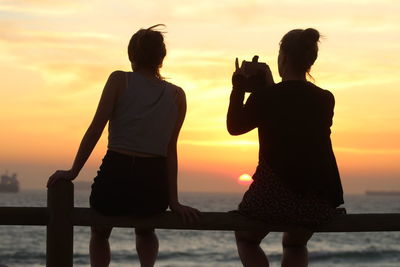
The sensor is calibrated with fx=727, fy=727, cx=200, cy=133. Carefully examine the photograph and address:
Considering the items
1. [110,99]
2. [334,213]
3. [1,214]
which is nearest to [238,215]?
[334,213]

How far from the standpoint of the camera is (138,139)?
4430mm

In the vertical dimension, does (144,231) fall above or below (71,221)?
below

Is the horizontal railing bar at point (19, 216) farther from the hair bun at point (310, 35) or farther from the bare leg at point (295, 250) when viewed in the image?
the hair bun at point (310, 35)

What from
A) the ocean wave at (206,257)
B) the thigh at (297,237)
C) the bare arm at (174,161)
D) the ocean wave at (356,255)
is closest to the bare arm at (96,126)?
the bare arm at (174,161)

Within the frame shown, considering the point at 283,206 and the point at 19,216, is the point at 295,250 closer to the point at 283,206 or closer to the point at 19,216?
the point at 283,206

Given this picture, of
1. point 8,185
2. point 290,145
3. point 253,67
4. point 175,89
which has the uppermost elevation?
point 253,67

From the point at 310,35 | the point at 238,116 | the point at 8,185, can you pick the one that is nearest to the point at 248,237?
the point at 238,116

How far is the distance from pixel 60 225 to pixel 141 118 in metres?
0.80

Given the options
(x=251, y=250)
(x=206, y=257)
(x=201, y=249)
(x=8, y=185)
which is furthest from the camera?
(x=8, y=185)

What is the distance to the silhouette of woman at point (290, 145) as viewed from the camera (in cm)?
438

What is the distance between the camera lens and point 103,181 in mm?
4434

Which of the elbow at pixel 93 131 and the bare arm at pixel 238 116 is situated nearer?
the elbow at pixel 93 131

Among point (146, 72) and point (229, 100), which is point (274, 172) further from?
point (146, 72)

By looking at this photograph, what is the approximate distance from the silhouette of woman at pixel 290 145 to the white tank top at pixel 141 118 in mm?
424
